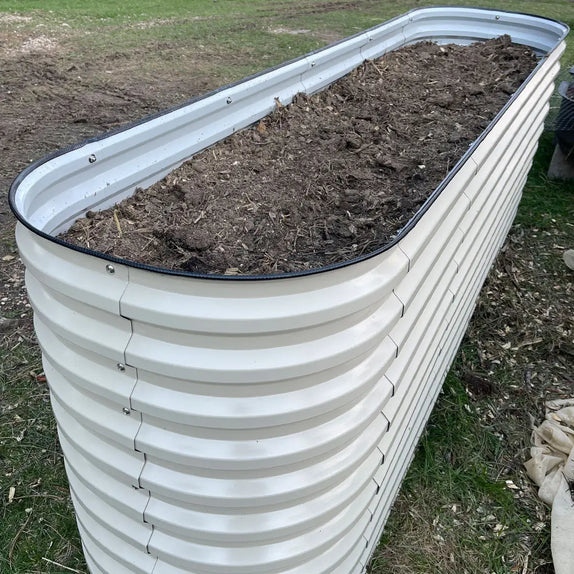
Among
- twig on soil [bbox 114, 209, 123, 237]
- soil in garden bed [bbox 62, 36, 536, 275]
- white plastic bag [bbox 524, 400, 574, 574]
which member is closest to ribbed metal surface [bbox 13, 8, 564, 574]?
twig on soil [bbox 114, 209, 123, 237]

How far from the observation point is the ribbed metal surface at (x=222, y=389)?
145 cm

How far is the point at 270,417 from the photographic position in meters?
1.50

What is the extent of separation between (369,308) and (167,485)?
2.41ft

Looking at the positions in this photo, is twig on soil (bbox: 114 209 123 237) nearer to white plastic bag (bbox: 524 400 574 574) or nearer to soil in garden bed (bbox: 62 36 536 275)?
soil in garden bed (bbox: 62 36 536 275)

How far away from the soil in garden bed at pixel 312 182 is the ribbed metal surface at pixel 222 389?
0.80 feet

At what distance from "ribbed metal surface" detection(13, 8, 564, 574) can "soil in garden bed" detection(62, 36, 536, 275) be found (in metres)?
0.24

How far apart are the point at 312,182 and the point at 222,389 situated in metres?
1.46

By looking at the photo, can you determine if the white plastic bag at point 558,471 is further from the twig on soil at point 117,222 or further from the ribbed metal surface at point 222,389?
the twig on soil at point 117,222

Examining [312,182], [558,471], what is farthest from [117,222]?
[558,471]

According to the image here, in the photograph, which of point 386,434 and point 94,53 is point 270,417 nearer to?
point 386,434

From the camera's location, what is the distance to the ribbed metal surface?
1.45m

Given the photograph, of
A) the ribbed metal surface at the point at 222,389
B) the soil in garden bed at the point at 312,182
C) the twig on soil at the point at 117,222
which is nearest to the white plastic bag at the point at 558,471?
the ribbed metal surface at the point at 222,389

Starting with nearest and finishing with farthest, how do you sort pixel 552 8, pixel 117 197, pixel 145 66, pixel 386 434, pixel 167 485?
pixel 167 485, pixel 386 434, pixel 117 197, pixel 145 66, pixel 552 8

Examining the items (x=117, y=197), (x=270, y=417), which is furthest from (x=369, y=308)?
(x=117, y=197)
